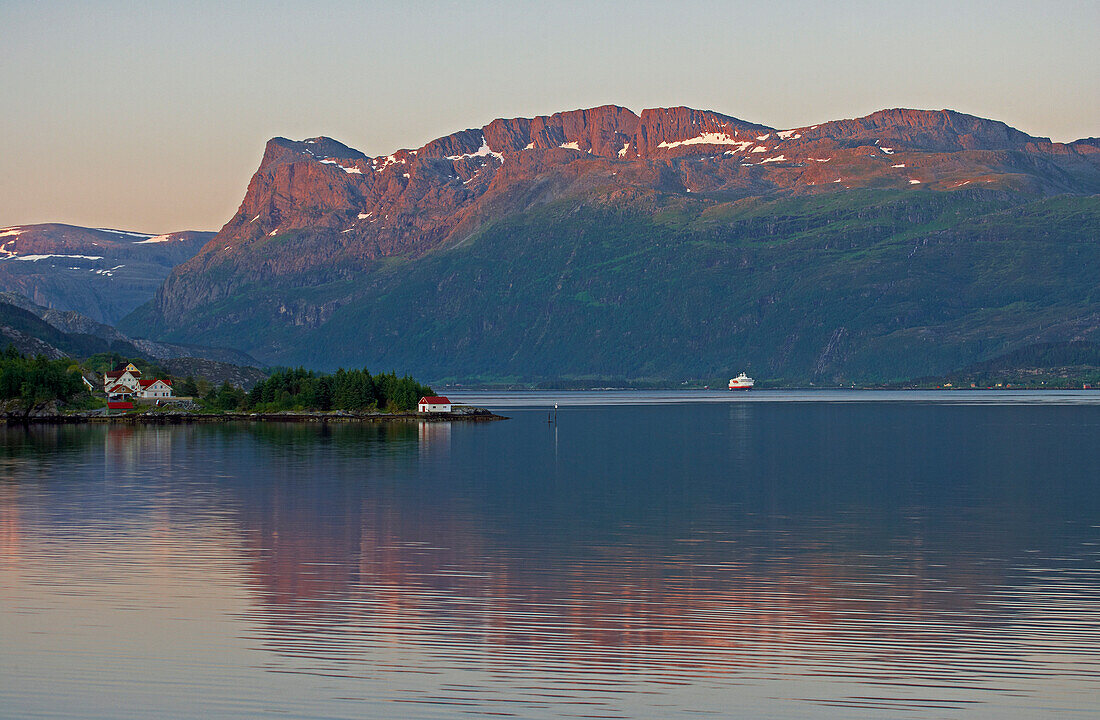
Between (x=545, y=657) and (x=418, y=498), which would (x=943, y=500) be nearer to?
(x=418, y=498)

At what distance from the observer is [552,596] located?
38969 mm

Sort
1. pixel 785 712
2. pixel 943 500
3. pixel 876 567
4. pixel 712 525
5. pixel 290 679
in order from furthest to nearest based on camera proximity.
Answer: pixel 943 500 < pixel 712 525 < pixel 876 567 < pixel 290 679 < pixel 785 712

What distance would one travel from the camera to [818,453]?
118 metres

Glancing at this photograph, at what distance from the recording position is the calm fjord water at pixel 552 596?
27.3m

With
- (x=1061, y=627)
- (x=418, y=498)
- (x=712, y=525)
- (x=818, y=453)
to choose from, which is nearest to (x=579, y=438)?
(x=818, y=453)

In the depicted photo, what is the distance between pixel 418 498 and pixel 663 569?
3144cm

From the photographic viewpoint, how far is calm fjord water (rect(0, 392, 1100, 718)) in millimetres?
27281

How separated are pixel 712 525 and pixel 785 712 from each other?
112 feet

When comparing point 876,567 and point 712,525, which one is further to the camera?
point 712,525

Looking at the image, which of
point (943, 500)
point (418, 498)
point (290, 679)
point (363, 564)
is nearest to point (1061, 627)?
point (290, 679)

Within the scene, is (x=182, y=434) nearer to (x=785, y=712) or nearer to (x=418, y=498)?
(x=418, y=498)

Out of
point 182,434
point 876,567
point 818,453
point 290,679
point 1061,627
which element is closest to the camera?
point 290,679

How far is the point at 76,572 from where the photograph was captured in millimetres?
44812

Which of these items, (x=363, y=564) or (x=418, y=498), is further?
(x=418, y=498)
